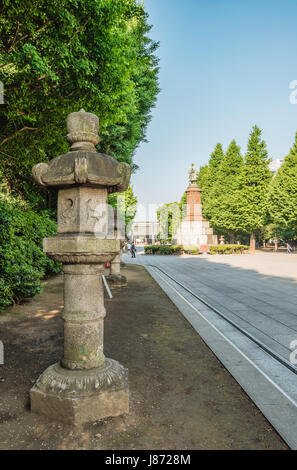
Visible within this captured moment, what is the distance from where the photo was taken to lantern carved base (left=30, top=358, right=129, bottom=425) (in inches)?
104

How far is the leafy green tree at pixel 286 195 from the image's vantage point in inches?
1329

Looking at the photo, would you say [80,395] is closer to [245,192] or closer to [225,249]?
[225,249]

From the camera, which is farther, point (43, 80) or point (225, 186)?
point (225, 186)

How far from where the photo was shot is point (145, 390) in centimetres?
322

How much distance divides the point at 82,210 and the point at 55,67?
588 centimetres

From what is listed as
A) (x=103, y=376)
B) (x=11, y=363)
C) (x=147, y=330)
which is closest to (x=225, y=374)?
(x=103, y=376)

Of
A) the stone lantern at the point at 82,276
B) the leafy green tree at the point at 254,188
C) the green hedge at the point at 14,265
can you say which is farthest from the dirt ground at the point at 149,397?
the leafy green tree at the point at 254,188

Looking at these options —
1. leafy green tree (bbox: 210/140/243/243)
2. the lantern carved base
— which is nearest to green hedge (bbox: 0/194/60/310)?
the lantern carved base

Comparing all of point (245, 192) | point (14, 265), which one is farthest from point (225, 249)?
point (14, 265)

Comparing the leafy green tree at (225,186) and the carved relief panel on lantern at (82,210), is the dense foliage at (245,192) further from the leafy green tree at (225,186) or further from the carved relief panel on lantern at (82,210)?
the carved relief panel on lantern at (82,210)

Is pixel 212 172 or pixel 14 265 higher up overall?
pixel 212 172

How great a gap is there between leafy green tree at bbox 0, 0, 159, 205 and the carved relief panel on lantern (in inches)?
173

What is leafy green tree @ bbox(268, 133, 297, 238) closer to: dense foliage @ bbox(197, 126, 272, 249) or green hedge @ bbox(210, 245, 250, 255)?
dense foliage @ bbox(197, 126, 272, 249)

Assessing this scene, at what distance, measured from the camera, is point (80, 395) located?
268 centimetres
